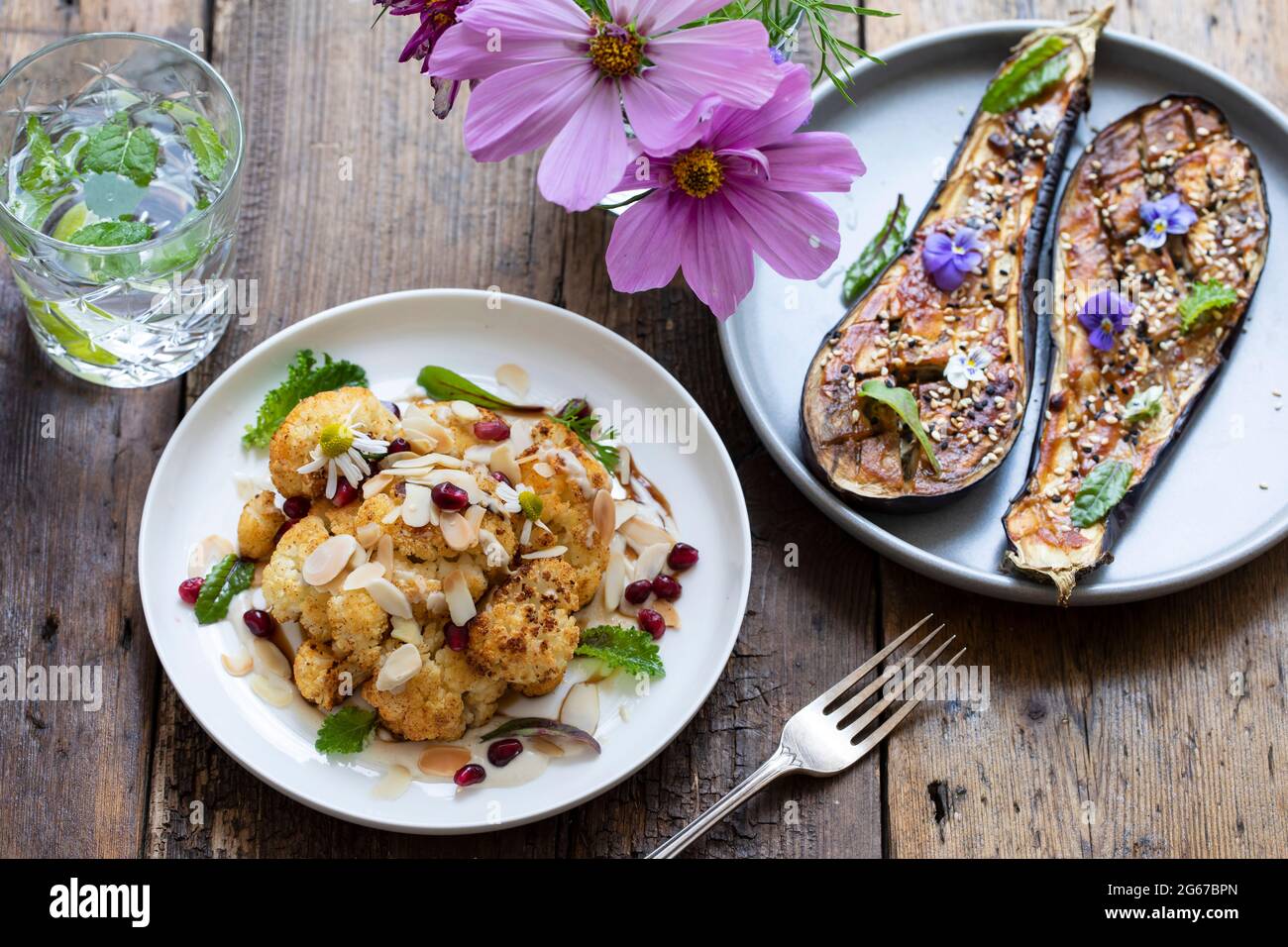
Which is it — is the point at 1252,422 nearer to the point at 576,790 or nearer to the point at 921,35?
the point at 921,35

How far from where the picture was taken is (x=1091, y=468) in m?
2.00

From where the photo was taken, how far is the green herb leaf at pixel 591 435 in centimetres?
197

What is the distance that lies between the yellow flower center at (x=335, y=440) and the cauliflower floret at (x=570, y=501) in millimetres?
264

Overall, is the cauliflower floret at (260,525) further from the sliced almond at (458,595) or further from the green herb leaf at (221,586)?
the sliced almond at (458,595)

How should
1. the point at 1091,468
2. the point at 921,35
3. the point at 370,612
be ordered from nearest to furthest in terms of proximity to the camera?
the point at 370,612, the point at 1091,468, the point at 921,35

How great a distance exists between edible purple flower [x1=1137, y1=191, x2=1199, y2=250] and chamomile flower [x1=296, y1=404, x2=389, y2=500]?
4.55ft

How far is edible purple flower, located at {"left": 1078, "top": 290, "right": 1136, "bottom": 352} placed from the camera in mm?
2074

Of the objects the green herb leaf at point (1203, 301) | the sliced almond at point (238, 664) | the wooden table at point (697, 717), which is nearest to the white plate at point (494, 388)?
the sliced almond at point (238, 664)

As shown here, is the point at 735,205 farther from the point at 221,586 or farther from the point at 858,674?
the point at 221,586

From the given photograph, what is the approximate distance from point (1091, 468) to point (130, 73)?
1.76 m

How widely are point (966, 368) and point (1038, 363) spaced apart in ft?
0.60
